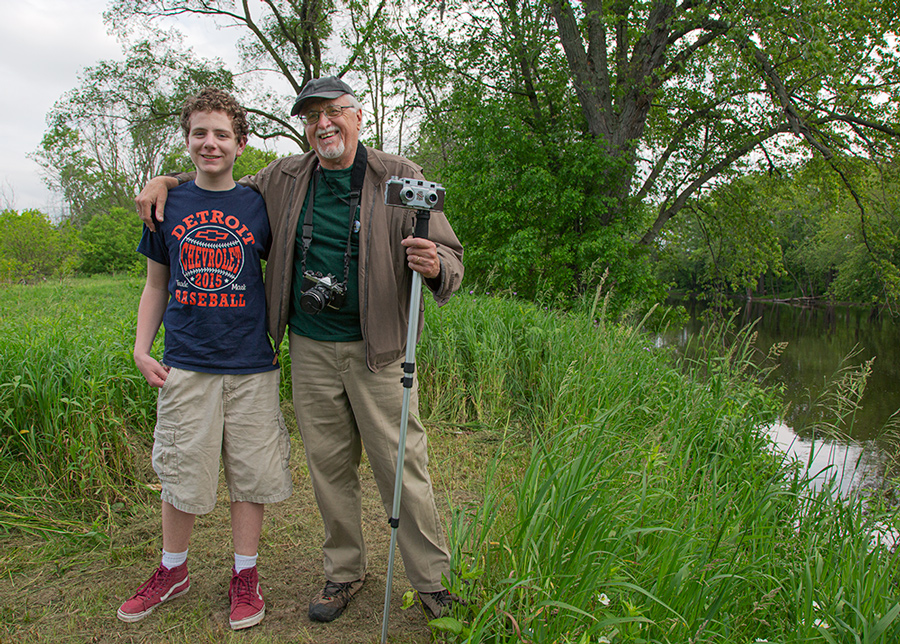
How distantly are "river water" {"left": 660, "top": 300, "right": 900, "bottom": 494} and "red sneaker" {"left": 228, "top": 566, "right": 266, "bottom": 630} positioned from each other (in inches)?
102

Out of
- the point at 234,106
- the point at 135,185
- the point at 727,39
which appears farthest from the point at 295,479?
the point at 135,185

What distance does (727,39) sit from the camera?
355 inches

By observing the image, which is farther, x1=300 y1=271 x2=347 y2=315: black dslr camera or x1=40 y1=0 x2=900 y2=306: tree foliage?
x1=40 y1=0 x2=900 y2=306: tree foliage

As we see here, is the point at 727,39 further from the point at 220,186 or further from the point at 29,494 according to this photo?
the point at 29,494

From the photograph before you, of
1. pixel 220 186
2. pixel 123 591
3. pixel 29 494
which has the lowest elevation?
pixel 123 591

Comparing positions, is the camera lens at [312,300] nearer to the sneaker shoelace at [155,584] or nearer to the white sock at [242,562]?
the white sock at [242,562]

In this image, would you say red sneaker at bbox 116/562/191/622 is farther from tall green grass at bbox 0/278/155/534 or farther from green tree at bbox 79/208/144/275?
green tree at bbox 79/208/144/275

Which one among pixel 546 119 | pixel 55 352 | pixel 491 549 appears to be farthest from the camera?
pixel 546 119

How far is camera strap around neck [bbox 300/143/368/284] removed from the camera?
2.20 m

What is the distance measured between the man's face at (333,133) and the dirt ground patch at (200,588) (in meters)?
1.51

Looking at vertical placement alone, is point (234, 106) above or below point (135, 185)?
below

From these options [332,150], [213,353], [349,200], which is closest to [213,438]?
[213,353]

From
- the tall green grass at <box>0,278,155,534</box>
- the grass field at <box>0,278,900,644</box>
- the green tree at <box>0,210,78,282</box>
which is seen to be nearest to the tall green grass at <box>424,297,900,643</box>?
the grass field at <box>0,278,900,644</box>

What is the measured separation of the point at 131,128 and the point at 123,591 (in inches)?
709
